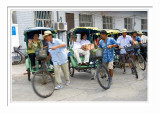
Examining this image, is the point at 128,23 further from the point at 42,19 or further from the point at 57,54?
the point at 57,54

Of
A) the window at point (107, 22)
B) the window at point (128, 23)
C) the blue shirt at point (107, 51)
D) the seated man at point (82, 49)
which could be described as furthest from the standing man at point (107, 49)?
the window at point (128, 23)

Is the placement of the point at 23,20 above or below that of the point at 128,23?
below

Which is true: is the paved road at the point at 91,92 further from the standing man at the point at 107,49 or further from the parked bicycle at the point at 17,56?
the parked bicycle at the point at 17,56

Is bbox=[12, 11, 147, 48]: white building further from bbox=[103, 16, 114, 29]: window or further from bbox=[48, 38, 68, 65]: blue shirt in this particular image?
bbox=[48, 38, 68, 65]: blue shirt

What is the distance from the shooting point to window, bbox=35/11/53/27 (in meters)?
10.8

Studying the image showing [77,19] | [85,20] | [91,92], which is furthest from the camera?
[85,20]

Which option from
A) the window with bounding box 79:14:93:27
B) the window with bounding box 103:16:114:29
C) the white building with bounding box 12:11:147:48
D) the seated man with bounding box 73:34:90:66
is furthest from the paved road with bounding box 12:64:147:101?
the window with bounding box 103:16:114:29

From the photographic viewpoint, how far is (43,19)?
432 inches

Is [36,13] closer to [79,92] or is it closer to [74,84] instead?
[74,84]

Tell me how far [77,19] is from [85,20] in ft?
2.63

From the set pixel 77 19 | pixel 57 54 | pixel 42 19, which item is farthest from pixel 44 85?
pixel 77 19

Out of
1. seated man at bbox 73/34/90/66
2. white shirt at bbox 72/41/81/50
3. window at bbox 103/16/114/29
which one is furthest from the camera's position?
window at bbox 103/16/114/29

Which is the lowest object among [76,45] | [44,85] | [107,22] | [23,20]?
[44,85]

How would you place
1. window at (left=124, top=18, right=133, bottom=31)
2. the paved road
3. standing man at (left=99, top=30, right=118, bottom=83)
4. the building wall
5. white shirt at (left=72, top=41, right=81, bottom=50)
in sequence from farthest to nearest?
window at (left=124, top=18, right=133, bottom=31)
the building wall
white shirt at (left=72, top=41, right=81, bottom=50)
standing man at (left=99, top=30, right=118, bottom=83)
the paved road
